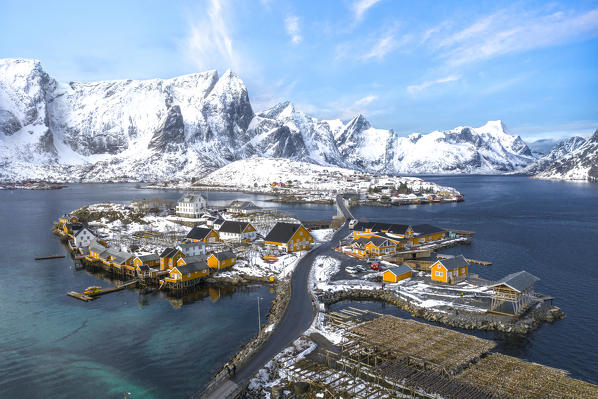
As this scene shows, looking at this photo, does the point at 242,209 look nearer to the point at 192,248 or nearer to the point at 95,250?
the point at 192,248

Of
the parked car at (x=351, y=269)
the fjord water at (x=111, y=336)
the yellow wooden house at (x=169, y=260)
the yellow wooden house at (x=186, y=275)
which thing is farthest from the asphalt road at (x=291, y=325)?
the yellow wooden house at (x=169, y=260)

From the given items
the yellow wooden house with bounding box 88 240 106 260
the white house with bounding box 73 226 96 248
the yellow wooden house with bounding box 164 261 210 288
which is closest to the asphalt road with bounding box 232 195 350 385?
the yellow wooden house with bounding box 164 261 210 288

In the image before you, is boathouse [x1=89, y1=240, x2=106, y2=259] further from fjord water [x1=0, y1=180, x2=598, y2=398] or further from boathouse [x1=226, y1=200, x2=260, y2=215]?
boathouse [x1=226, y1=200, x2=260, y2=215]

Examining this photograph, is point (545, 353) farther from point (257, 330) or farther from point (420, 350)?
point (257, 330)

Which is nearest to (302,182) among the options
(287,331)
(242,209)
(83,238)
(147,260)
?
(242,209)

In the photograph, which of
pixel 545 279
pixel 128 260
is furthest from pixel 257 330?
pixel 545 279

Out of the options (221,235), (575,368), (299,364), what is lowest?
(575,368)
